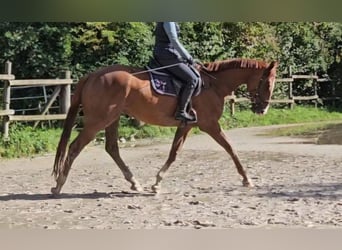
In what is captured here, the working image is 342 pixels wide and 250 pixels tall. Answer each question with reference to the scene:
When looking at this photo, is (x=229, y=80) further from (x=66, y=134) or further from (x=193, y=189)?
(x=66, y=134)

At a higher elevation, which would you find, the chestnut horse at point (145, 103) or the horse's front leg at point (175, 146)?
the chestnut horse at point (145, 103)

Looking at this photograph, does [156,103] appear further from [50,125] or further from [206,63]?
[50,125]

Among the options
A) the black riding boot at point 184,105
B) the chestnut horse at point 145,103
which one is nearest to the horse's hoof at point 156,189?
the chestnut horse at point 145,103

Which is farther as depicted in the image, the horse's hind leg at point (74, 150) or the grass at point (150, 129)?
the grass at point (150, 129)

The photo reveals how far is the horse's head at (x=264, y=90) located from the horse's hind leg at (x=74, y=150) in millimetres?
923

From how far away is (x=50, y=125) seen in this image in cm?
395

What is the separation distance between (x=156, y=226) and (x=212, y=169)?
0.53 metres

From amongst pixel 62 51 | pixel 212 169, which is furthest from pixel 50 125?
pixel 212 169

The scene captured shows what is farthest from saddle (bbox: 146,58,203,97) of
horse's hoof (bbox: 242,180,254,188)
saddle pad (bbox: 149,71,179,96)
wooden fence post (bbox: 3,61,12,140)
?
wooden fence post (bbox: 3,61,12,140)

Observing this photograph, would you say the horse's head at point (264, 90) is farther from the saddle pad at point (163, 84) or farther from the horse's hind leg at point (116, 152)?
the horse's hind leg at point (116, 152)

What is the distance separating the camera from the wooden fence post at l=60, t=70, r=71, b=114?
12.8 feet

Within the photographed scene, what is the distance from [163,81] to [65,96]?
1.98 ft

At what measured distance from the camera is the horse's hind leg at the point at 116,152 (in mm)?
3793

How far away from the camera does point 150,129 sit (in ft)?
12.7
